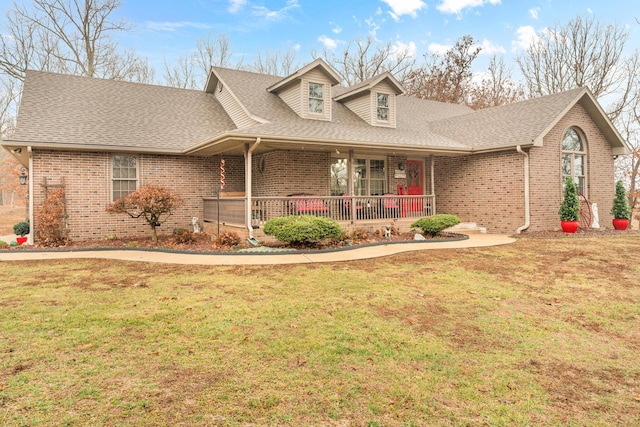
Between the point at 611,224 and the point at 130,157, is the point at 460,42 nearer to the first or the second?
the point at 611,224

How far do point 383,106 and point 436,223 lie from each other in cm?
623

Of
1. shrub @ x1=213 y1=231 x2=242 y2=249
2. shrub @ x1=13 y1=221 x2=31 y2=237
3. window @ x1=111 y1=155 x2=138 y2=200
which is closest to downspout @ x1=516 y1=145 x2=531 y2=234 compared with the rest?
shrub @ x1=213 y1=231 x2=242 y2=249

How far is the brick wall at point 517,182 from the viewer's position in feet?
44.1

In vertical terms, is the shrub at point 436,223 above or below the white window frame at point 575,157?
below

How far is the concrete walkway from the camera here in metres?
8.51

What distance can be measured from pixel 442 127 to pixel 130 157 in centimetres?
1297

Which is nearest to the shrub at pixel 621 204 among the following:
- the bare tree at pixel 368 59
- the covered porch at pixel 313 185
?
the covered porch at pixel 313 185

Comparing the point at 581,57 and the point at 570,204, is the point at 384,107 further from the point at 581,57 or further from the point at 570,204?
the point at 581,57

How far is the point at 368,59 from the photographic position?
31.8 meters

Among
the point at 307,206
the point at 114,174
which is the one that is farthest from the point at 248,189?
the point at 114,174

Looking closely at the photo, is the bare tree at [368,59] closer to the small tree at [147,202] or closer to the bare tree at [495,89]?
the bare tree at [495,89]

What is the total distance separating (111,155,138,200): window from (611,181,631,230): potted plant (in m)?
17.4

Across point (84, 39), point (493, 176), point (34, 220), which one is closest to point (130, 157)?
point (34, 220)

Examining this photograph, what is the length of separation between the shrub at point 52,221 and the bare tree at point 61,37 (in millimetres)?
15360
